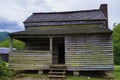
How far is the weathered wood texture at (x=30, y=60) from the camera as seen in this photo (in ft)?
67.5

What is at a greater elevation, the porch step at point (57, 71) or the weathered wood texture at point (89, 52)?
the weathered wood texture at point (89, 52)

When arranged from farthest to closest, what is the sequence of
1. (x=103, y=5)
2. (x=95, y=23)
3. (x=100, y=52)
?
(x=103, y=5) < (x=95, y=23) < (x=100, y=52)

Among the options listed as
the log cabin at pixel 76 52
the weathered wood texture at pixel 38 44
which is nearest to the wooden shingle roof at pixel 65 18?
the log cabin at pixel 76 52

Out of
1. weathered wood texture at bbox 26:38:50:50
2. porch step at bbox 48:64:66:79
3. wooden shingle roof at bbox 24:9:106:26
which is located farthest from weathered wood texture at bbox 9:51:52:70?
wooden shingle roof at bbox 24:9:106:26

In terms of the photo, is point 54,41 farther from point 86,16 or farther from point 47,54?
point 86,16

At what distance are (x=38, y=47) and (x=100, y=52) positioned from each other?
681 cm

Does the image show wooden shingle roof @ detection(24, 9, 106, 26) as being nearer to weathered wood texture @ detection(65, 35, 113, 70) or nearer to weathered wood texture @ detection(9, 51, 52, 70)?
weathered wood texture @ detection(65, 35, 113, 70)

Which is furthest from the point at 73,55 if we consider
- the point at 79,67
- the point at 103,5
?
the point at 103,5

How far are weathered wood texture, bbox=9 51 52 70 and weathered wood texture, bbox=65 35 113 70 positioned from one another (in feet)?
6.24

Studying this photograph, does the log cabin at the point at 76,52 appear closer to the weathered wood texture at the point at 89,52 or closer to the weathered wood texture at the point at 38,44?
the weathered wood texture at the point at 89,52

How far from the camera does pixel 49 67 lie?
20.5 meters

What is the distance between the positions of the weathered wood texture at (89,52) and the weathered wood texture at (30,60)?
6.24 feet

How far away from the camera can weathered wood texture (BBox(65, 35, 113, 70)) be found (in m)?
19.9

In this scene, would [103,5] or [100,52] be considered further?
[103,5]
